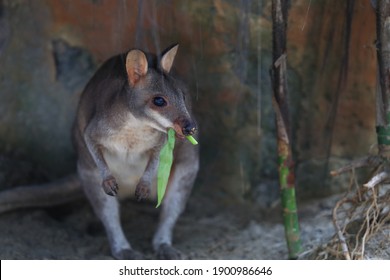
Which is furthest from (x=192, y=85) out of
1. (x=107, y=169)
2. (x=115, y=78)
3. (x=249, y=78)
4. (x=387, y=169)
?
(x=387, y=169)

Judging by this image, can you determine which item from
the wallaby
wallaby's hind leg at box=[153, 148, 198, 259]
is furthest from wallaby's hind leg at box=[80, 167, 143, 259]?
wallaby's hind leg at box=[153, 148, 198, 259]

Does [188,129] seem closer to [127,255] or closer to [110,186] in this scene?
[110,186]

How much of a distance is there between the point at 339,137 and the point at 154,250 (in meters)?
1.94

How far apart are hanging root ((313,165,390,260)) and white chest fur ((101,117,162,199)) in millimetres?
1499

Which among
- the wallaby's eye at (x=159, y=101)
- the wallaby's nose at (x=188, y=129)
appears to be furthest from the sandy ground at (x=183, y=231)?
the wallaby's eye at (x=159, y=101)

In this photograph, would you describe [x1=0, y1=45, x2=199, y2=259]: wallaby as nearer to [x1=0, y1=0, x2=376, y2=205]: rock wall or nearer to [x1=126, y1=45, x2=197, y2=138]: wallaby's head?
[x1=126, y1=45, x2=197, y2=138]: wallaby's head

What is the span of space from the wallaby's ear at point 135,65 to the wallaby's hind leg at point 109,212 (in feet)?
3.39

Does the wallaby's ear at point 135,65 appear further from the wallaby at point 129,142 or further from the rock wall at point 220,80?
the rock wall at point 220,80

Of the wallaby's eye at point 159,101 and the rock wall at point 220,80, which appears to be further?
the rock wall at point 220,80

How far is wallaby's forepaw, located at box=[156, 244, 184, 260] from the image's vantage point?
6488 mm

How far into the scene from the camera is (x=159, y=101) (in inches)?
225

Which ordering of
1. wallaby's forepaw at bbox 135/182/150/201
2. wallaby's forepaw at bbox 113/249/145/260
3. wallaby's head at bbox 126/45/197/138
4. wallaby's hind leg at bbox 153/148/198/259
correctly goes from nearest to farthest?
wallaby's head at bbox 126/45/197/138, wallaby's forepaw at bbox 135/182/150/201, wallaby's forepaw at bbox 113/249/145/260, wallaby's hind leg at bbox 153/148/198/259

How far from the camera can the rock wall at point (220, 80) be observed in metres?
6.71

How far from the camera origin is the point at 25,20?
7.05m
